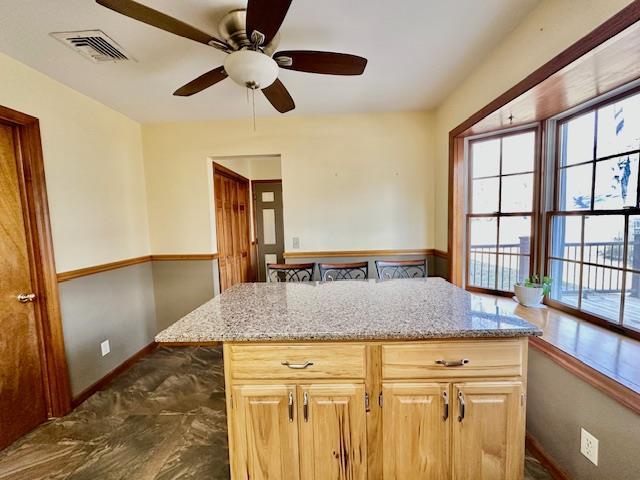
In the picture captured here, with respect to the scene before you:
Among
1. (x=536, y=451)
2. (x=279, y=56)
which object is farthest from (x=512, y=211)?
(x=279, y=56)

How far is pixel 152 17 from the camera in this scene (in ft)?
3.73

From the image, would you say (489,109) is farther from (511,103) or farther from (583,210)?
(583,210)

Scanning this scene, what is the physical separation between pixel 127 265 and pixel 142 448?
169 cm

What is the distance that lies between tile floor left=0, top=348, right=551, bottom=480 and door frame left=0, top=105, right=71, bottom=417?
239 mm

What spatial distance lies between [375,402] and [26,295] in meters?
2.42

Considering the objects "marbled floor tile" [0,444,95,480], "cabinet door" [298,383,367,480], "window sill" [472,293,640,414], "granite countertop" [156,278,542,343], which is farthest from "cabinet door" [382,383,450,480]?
"marbled floor tile" [0,444,95,480]

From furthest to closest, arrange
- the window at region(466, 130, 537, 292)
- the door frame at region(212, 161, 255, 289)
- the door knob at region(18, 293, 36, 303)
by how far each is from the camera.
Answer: the door frame at region(212, 161, 255, 289)
the window at region(466, 130, 537, 292)
the door knob at region(18, 293, 36, 303)

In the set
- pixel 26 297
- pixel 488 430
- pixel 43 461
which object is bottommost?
pixel 43 461

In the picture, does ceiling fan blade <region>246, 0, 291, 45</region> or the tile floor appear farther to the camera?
the tile floor

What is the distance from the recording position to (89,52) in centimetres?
173

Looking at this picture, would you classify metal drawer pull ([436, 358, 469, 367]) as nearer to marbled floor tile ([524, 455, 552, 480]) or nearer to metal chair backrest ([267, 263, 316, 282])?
marbled floor tile ([524, 455, 552, 480])

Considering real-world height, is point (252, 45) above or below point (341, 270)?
above

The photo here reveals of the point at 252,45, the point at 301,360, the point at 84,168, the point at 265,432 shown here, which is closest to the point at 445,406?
the point at 301,360

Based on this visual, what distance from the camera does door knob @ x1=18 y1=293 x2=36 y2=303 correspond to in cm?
183
